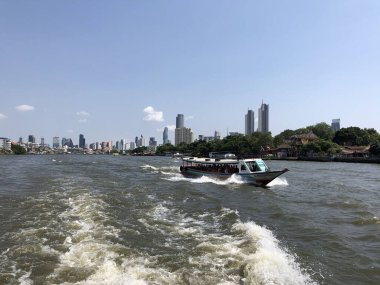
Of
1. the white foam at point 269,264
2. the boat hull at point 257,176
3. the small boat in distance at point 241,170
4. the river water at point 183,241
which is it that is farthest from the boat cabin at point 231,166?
the white foam at point 269,264

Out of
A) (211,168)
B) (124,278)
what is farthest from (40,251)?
(211,168)

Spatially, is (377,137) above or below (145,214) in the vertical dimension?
above

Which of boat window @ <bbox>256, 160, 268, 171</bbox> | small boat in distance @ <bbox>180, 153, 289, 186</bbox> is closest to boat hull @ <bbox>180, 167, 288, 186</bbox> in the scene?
small boat in distance @ <bbox>180, 153, 289, 186</bbox>

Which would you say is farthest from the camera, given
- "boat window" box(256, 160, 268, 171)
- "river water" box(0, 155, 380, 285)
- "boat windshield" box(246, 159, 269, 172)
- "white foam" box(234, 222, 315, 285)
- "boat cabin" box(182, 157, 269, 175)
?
"boat cabin" box(182, 157, 269, 175)

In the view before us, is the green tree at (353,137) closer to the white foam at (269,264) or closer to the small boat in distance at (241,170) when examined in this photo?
the small boat in distance at (241,170)

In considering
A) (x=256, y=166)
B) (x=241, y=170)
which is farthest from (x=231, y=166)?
(x=256, y=166)

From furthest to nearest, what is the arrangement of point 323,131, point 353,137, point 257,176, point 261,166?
point 323,131
point 353,137
point 261,166
point 257,176

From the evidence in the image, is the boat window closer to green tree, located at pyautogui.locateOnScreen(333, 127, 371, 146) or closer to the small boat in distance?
the small boat in distance

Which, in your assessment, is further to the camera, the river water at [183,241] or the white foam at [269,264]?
the river water at [183,241]

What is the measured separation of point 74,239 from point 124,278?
14.8 feet

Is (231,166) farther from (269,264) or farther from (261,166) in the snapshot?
(269,264)

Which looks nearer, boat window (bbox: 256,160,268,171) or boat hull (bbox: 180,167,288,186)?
boat hull (bbox: 180,167,288,186)

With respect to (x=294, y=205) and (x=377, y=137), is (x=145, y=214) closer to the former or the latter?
(x=294, y=205)

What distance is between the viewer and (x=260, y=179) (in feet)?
117
